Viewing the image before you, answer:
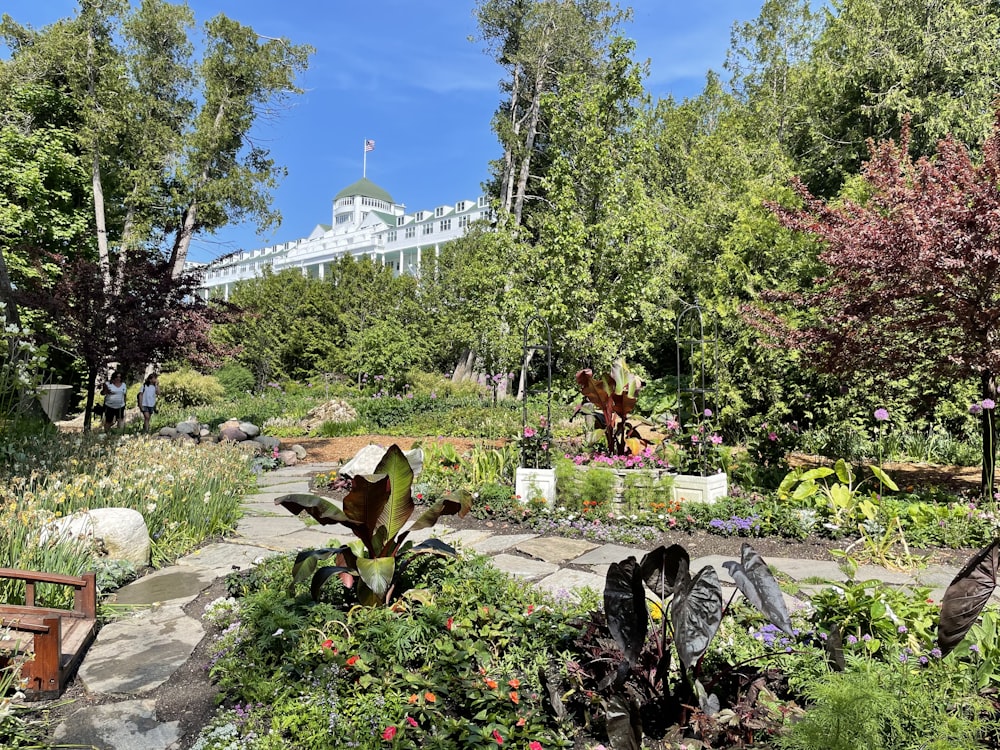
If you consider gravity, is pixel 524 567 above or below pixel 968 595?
below

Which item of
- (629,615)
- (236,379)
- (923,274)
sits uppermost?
(923,274)

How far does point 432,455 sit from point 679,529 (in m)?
3.32

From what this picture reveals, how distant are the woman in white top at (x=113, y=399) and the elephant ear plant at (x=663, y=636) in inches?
416

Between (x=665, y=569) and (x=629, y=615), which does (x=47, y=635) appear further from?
(x=665, y=569)

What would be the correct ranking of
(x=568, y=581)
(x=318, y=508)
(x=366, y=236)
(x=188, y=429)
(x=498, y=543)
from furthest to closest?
1. (x=366, y=236)
2. (x=188, y=429)
3. (x=498, y=543)
4. (x=568, y=581)
5. (x=318, y=508)

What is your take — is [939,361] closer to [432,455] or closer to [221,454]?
[432,455]

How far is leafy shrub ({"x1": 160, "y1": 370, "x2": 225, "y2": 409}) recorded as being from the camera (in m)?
18.5

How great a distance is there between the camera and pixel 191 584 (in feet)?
12.5

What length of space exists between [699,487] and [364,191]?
2364 inches

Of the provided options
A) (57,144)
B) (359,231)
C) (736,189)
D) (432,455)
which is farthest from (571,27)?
(359,231)

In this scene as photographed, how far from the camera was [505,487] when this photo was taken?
20.1ft

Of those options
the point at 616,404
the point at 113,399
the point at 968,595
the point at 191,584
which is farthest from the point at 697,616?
the point at 113,399

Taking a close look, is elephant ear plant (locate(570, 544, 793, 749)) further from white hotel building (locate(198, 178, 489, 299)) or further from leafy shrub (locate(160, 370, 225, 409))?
white hotel building (locate(198, 178, 489, 299))

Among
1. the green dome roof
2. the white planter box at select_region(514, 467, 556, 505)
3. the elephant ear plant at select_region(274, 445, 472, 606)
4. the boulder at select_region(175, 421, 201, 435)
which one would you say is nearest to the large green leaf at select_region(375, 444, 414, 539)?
the elephant ear plant at select_region(274, 445, 472, 606)
